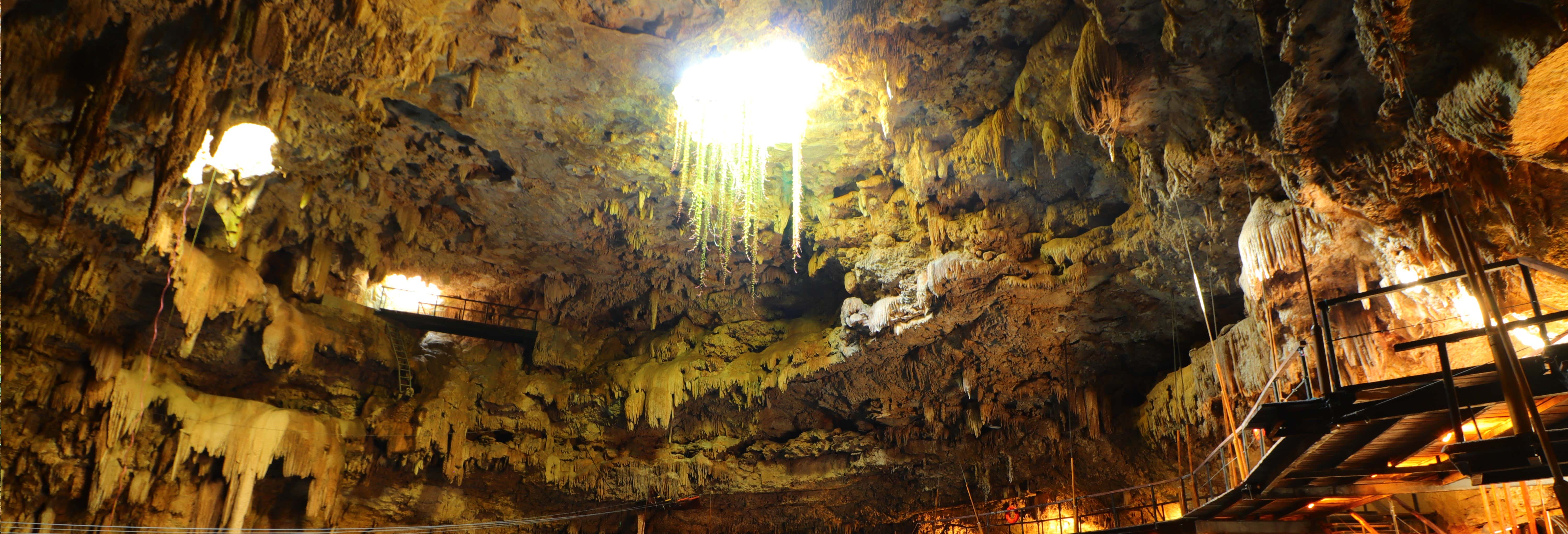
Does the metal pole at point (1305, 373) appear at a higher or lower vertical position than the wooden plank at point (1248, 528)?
higher

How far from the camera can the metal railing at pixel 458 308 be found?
1711cm

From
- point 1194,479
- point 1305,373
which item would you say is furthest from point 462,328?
point 1305,373

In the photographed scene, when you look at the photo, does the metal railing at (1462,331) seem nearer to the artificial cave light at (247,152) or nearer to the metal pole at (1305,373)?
the metal pole at (1305,373)

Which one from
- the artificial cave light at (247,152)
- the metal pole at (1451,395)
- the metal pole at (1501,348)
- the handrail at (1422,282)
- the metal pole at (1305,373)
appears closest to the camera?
the metal pole at (1501,348)

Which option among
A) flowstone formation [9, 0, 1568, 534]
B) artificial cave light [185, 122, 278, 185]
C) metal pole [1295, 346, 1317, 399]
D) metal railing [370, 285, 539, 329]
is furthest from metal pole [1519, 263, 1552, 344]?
metal railing [370, 285, 539, 329]

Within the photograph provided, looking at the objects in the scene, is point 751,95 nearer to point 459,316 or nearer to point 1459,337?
point 1459,337

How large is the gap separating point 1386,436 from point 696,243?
435 inches

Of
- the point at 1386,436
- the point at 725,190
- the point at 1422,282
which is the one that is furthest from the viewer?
the point at 725,190

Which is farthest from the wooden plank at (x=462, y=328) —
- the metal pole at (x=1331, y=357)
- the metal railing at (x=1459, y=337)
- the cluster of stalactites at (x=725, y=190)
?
the metal railing at (x=1459, y=337)

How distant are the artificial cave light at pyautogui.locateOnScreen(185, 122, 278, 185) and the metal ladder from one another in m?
4.71

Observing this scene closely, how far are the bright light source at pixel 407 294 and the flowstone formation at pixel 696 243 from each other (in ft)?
2.68

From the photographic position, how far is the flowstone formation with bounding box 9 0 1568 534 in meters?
6.59

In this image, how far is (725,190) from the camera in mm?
12805

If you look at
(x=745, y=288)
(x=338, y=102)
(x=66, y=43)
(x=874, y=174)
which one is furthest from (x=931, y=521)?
(x=66, y=43)
